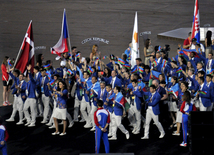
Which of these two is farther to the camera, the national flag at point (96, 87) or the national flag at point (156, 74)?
the national flag at point (156, 74)

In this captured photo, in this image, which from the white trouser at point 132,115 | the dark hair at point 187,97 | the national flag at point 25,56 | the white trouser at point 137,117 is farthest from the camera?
the national flag at point 25,56

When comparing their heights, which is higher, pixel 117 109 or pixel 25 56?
pixel 25 56

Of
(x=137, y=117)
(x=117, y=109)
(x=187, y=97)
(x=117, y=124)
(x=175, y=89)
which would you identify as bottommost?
(x=117, y=124)

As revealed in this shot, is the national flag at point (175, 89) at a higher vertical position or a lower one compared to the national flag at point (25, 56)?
lower

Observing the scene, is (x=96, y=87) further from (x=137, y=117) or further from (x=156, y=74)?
(x=156, y=74)

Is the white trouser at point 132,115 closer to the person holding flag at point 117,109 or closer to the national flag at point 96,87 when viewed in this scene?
the person holding flag at point 117,109

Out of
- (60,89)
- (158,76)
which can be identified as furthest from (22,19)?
(158,76)

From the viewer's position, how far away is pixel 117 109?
8992mm

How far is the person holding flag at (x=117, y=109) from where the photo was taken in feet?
29.0

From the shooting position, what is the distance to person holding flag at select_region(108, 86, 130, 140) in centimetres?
884

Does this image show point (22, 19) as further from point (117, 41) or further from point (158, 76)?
point (158, 76)

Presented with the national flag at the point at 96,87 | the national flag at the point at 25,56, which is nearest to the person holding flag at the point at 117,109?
the national flag at the point at 96,87

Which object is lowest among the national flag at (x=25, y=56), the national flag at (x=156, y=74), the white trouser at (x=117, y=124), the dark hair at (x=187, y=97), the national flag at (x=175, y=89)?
the white trouser at (x=117, y=124)

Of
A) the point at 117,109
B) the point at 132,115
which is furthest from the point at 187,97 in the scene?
the point at 132,115
